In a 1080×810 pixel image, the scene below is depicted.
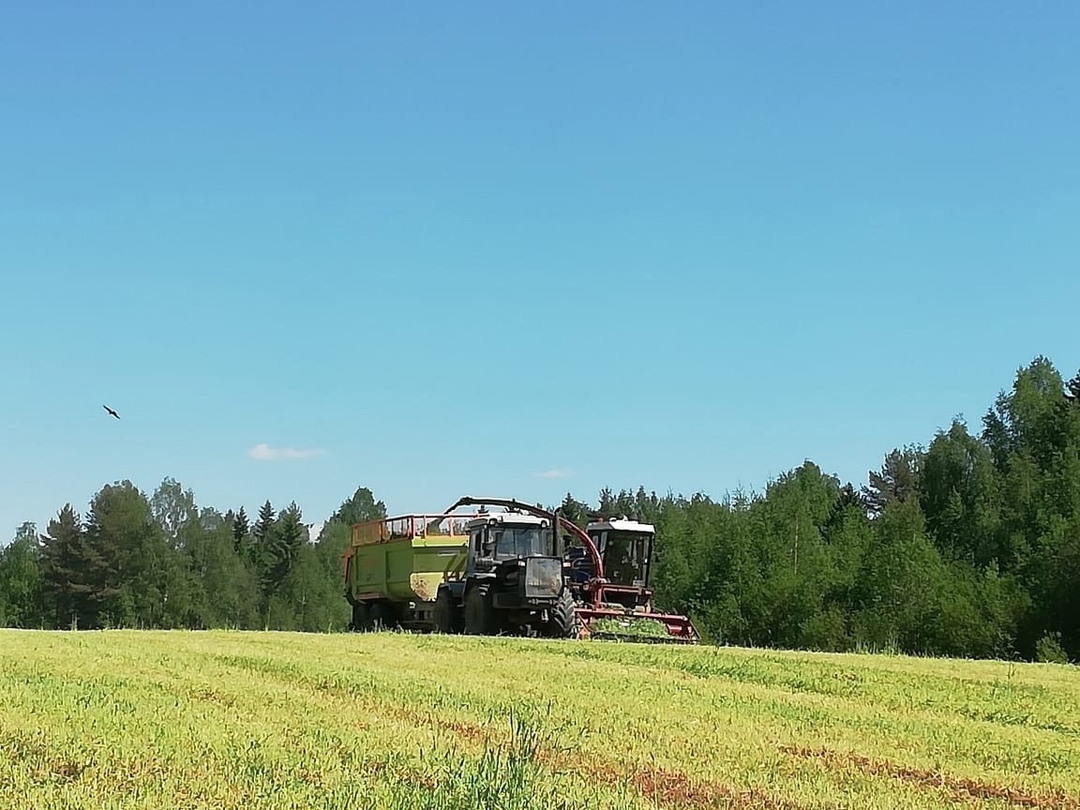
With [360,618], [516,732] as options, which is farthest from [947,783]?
[360,618]

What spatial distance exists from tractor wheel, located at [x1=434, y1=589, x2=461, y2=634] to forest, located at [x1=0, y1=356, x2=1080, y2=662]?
61.9 ft

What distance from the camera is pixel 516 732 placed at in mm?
9242

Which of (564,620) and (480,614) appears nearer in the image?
(564,620)

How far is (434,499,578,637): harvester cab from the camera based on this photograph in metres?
23.3

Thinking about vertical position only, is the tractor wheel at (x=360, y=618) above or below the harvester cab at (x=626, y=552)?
below

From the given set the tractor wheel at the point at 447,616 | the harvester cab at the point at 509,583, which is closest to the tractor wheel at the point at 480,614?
the harvester cab at the point at 509,583

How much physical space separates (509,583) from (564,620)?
1.55 metres

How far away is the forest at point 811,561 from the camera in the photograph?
1986 inches

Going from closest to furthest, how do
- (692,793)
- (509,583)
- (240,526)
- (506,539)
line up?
(692,793) → (509,583) → (506,539) → (240,526)

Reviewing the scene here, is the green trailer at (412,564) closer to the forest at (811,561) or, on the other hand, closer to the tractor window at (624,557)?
the tractor window at (624,557)

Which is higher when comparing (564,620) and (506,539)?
(506,539)

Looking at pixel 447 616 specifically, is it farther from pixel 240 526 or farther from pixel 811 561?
pixel 240 526

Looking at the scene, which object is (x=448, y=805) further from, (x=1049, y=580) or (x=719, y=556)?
(x=719, y=556)

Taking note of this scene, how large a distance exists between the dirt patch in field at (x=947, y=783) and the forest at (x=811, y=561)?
33406 millimetres
